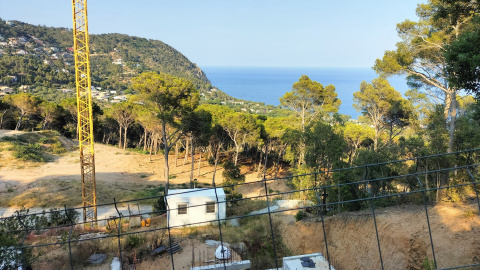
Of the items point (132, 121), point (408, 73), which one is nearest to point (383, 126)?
point (408, 73)

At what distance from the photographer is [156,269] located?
33.4 feet

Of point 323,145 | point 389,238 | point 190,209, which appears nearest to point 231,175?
point 190,209

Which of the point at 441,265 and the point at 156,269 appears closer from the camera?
the point at 441,265

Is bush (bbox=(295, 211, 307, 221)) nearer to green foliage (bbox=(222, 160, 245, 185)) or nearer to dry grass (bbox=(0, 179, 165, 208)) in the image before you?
green foliage (bbox=(222, 160, 245, 185))

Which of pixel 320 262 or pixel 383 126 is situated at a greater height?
pixel 383 126

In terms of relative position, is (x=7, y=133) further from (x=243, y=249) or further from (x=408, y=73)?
(x=408, y=73)

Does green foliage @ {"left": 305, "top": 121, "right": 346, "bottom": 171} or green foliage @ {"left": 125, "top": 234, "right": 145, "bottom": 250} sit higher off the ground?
green foliage @ {"left": 305, "top": 121, "right": 346, "bottom": 171}

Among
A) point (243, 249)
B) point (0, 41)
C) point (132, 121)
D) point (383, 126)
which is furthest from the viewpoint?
point (0, 41)

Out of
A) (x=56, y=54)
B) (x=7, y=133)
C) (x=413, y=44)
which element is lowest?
(x=7, y=133)

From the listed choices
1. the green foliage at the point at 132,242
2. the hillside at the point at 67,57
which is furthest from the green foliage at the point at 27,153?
the hillside at the point at 67,57

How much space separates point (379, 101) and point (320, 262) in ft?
51.6

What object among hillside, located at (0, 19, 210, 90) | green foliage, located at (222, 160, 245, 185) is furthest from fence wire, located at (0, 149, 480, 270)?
hillside, located at (0, 19, 210, 90)

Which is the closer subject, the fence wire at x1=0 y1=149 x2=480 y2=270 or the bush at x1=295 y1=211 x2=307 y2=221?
Answer: the fence wire at x1=0 y1=149 x2=480 y2=270

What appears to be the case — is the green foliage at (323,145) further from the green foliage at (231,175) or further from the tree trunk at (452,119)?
the green foliage at (231,175)
